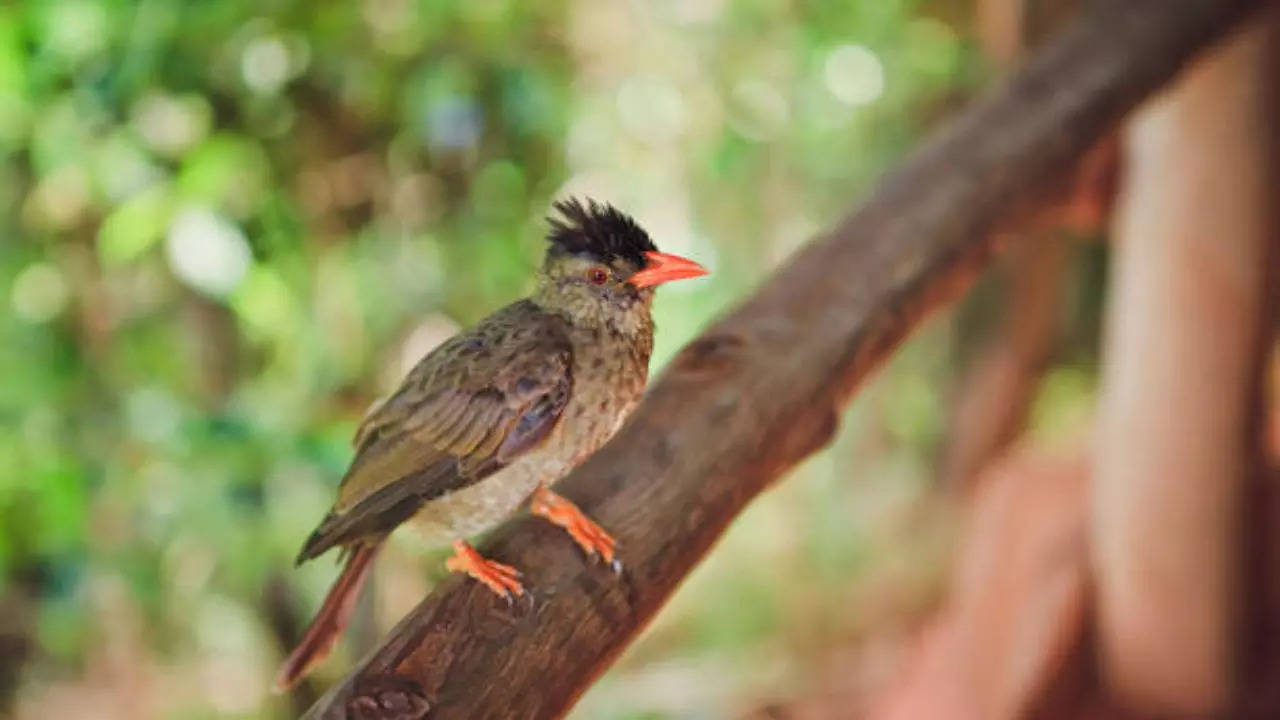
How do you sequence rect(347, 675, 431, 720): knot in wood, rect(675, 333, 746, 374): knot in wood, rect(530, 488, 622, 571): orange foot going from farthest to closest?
rect(675, 333, 746, 374): knot in wood < rect(530, 488, 622, 571): orange foot < rect(347, 675, 431, 720): knot in wood

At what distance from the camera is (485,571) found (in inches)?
36.5

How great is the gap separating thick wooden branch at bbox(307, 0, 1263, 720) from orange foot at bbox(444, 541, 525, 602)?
0.01 meters

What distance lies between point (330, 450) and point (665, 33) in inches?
51.3

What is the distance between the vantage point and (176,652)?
2133 millimetres

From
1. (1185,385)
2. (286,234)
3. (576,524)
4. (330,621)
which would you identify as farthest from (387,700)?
(1185,385)

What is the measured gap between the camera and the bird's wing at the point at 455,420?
0.86 m

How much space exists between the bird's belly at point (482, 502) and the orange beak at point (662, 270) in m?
0.16

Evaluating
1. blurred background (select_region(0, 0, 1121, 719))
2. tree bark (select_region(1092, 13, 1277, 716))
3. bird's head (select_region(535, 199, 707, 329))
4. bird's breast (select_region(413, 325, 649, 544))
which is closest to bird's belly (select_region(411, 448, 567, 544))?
bird's breast (select_region(413, 325, 649, 544))

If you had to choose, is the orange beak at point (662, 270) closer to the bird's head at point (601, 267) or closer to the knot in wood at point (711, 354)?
the bird's head at point (601, 267)

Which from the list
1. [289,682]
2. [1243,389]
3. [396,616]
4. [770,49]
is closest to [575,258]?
[289,682]

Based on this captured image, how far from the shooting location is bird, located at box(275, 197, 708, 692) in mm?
852

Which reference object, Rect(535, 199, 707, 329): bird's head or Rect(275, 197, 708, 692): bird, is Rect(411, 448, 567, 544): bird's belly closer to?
Rect(275, 197, 708, 692): bird

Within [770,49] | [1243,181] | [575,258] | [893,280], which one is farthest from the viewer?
[770,49]

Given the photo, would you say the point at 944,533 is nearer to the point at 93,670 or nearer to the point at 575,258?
the point at 93,670
